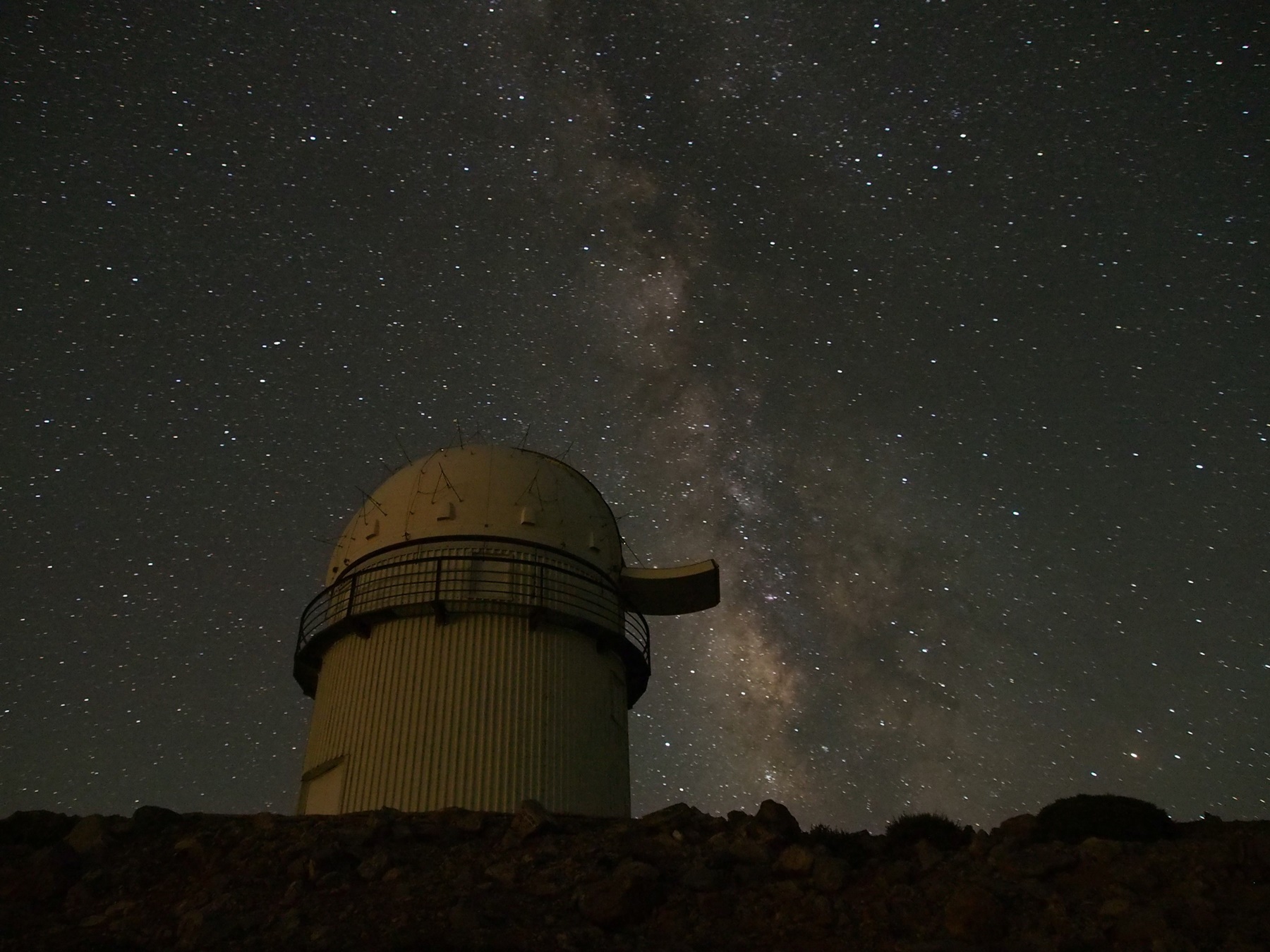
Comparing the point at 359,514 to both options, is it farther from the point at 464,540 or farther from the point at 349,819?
the point at 349,819

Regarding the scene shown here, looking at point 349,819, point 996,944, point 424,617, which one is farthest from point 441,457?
point 996,944

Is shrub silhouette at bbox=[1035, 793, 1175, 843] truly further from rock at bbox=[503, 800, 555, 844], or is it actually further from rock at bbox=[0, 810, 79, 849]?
rock at bbox=[0, 810, 79, 849]

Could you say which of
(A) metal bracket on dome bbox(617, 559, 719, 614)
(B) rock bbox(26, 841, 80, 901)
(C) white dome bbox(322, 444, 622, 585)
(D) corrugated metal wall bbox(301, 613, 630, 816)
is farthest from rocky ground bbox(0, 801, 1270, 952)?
(A) metal bracket on dome bbox(617, 559, 719, 614)

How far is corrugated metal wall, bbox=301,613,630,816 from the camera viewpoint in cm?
1520

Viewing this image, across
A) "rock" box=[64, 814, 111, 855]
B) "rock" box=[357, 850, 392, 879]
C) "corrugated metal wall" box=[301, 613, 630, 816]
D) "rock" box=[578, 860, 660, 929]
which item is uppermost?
"corrugated metal wall" box=[301, 613, 630, 816]

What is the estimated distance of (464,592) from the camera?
16.5 m

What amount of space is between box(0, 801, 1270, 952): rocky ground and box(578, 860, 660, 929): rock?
2cm

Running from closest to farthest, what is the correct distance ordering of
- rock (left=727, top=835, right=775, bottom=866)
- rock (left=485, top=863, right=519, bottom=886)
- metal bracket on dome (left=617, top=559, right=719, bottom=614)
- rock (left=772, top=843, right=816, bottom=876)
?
rock (left=485, top=863, right=519, bottom=886), rock (left=772, top=843, right=816, bottom=876), rock (left=727, top=835, right=775, bottom=866), metal bracket on dome (left=617, top=559, right=719, bottom=614)

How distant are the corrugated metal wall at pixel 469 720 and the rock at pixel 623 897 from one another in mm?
5097

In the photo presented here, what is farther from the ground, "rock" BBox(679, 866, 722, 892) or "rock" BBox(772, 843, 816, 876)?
"rock" BBox(772, 843, 816, 876)

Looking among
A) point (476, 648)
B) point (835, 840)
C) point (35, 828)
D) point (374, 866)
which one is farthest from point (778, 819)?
point (35, 828)

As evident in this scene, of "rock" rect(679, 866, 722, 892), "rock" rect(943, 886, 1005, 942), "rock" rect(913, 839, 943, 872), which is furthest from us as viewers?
"rock" rect(913, 839, 943, 872)

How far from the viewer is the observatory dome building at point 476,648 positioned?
1541 cm

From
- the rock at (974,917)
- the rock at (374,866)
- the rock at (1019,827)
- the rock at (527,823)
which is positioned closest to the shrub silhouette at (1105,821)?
the rock at (1019,827)
